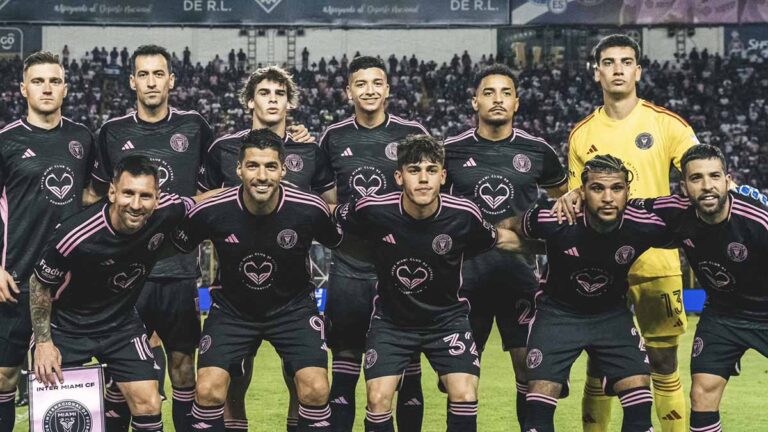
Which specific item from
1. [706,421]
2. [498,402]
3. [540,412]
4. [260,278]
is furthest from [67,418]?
[498,402]

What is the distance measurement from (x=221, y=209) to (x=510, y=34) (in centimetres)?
2517

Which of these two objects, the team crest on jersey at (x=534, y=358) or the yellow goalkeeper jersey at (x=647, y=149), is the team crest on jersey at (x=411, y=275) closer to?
the team crest on jersey at (x=534, y=358)

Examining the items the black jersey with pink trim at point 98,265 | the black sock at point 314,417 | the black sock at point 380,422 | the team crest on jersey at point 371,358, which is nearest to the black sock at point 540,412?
the black sock at point 380,422

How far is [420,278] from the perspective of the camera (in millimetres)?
5203

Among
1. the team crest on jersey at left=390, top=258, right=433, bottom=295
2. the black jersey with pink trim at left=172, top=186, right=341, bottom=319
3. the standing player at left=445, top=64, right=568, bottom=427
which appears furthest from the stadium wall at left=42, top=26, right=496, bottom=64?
the team crest on jersey at left=390, top=258, right=433, bottom=295

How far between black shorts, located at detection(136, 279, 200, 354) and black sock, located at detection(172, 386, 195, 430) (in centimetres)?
23

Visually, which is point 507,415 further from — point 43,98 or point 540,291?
point 43,98

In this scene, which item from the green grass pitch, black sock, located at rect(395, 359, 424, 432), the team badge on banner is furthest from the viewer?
the green grass pitch

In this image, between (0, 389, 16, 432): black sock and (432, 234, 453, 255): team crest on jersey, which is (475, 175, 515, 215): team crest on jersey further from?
(0, 389, 16, 432): black sock

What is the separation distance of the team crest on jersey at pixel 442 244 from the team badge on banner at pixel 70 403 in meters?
1.85

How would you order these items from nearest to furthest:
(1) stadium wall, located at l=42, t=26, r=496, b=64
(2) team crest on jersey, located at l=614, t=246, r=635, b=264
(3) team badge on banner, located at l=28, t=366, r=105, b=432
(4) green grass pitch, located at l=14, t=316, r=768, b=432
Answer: (3) team badge on banner, located at l=28, t=366, r=105, b=432
(2) team crest on jersey, located at l=614, t=246, r=635, b=264
(4) green grass pitch, located at l=14, t=316, r=768, b=432
(1) stadium wall, located at l=42, t=26, r=496, b=64

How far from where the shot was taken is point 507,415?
755 centimetres

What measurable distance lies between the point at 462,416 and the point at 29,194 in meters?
2.81

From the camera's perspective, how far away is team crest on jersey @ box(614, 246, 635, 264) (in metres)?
5.13
